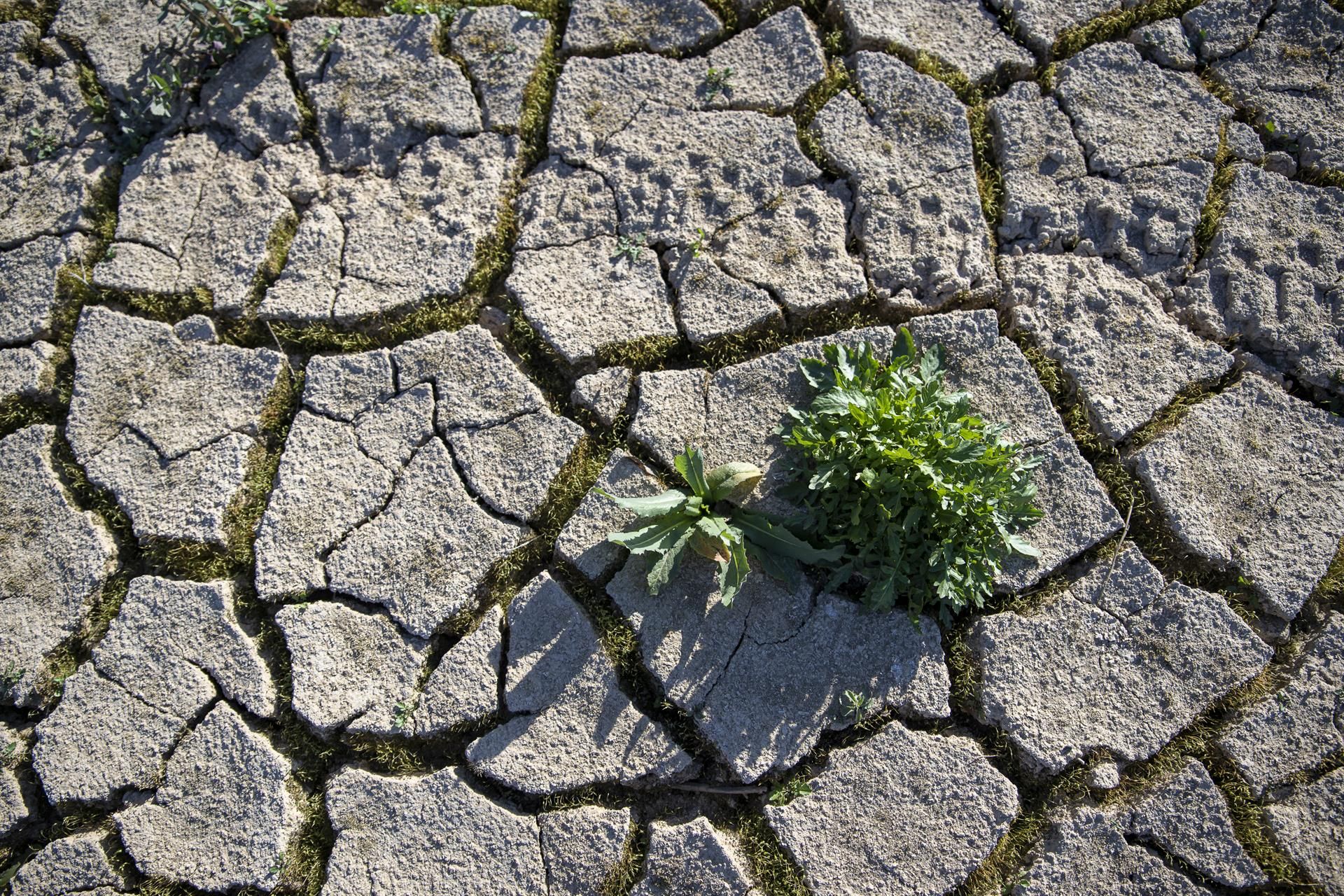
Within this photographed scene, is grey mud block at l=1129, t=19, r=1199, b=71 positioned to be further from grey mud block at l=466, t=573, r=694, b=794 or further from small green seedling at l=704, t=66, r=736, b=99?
grey mud block at l=466, t=573, r=694, b=794

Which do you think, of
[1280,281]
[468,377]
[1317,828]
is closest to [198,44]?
[468,377]

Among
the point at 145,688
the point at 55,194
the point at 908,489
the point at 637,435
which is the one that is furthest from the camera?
the point at 55,194

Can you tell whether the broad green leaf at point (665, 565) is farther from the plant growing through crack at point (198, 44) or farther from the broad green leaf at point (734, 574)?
the plant growing through crack at point (198, 44)

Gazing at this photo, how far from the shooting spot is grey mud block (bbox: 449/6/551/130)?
3203 mm

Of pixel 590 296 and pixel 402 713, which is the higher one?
pixel 590 296

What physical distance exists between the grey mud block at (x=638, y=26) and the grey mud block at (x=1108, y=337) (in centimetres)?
141

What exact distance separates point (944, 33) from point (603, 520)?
215 centimetres

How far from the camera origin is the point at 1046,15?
323 centimetres

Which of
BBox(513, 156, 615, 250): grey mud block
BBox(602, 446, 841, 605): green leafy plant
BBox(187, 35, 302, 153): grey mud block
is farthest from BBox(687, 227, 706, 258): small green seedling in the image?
BBox(187, 35, 302, 153): grey mud block

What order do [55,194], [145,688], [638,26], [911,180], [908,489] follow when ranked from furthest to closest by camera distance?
[638,26] → [55,194] → [911,180] → [145,688] → [908,489]

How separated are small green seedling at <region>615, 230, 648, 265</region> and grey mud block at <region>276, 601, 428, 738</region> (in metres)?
1.42

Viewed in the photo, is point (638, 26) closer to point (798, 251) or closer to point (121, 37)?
point (798, 251)

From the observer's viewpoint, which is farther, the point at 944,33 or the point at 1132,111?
the point at 944,33

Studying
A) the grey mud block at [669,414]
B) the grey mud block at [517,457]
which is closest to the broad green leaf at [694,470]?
the grey mud block at [669,414]
